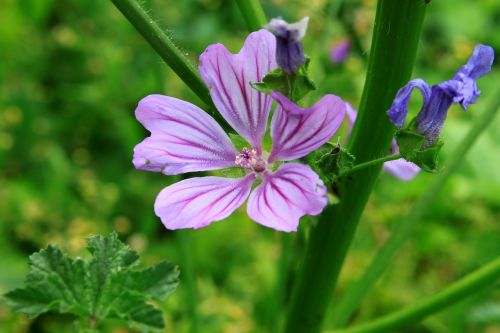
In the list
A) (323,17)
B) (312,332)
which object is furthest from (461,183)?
(312,332)

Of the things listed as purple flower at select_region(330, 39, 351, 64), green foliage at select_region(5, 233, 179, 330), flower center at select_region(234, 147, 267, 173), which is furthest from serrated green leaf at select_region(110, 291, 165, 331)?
purple flower at select_region(330, 39, 351, 64)

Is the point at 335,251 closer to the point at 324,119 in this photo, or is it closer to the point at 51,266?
the point at 324,119

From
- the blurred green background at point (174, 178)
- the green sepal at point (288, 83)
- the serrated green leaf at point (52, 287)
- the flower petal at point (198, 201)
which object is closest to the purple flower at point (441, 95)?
the green sepal at point (288, 83)

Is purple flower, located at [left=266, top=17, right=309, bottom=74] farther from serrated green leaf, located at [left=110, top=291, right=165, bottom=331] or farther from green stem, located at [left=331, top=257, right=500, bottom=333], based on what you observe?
green stem, located at [left=331, top=257, right=500, bottom=333]

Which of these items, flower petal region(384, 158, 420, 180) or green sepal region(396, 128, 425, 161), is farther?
flower petal region(384, 158, 420, 180)

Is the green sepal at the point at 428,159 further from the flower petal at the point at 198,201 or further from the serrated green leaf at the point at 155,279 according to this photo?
the serrated green leaf at the point at 155,279

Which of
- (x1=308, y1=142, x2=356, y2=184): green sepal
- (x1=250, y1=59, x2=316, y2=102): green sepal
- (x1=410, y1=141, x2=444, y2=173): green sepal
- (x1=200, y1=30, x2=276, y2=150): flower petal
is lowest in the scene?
(x1=308, y1=142, x2=356, y2=184): green sepal

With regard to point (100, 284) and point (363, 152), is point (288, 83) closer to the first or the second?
point (363, 152)
